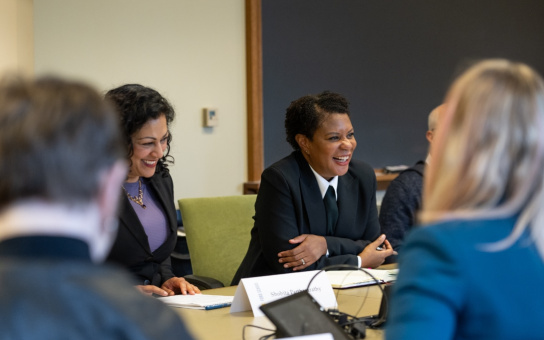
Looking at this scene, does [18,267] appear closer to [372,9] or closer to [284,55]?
[284,55]

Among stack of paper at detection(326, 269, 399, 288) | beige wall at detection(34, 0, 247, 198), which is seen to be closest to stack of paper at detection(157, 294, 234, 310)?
stack of paper at detection(326, 269, 399, 288)

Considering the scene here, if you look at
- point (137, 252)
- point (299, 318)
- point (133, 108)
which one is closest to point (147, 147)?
point (133, 108)

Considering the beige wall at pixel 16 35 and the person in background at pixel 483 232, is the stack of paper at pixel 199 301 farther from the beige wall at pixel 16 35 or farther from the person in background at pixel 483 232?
the beige wall at pixel 16 35

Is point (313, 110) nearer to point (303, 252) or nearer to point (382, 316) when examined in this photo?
point (303, 252)

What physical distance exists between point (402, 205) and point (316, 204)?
1.47 feet

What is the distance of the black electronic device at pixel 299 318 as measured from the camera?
76.0 inches

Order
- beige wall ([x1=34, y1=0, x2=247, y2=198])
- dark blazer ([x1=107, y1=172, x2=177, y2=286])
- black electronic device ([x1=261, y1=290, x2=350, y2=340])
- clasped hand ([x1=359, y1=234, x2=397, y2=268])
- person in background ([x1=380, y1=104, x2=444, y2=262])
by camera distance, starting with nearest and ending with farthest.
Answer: black electronic device ([x1=261, y1=290, x2=350, y2=340]), dark blazer ([x1=107, y1=172, x2=177, y2=286]), clasped hand ([x1=359, y1=234, x2=397, y2=268]), person in background ([x1=380, y1=104, x2=444, y2=262]), beige wall ([x1=34, y1=0, x2=247, y2=198])

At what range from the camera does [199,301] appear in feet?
8.31

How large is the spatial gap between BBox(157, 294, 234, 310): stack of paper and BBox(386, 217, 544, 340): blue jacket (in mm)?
1285

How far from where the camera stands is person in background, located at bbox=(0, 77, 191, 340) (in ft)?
3.09

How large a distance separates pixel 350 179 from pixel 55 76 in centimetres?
250

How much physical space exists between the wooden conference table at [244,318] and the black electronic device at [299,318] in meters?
0.16

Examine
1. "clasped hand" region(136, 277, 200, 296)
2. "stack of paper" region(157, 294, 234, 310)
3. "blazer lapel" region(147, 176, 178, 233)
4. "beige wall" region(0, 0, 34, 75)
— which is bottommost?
"clasped hand" region(136, 277, 200, 296)

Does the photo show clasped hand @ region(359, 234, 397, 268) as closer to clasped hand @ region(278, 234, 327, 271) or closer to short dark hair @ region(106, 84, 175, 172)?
clasped hand @ region(278, 234, 327, 271)
